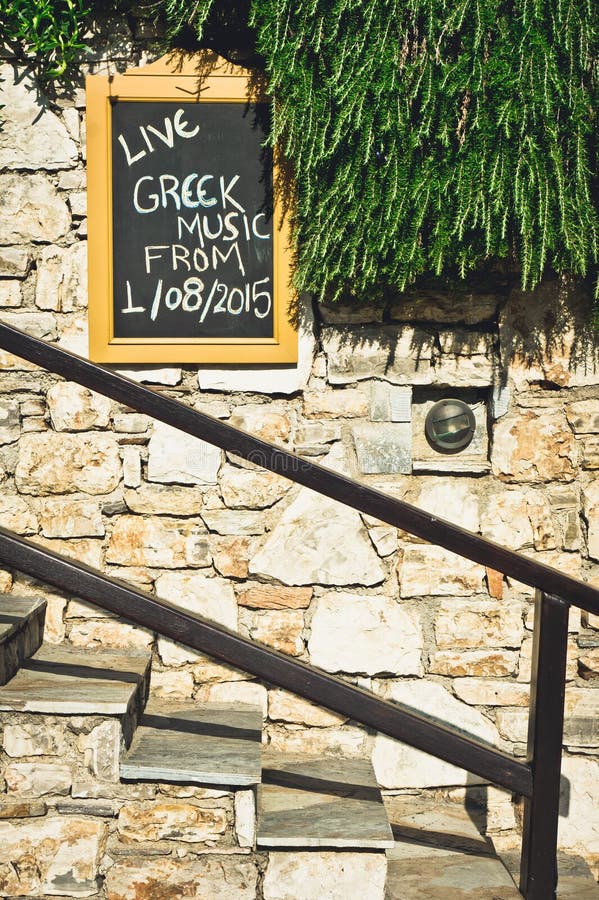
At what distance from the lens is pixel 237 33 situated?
2.65 m

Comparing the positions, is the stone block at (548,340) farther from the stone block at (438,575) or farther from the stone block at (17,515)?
the stone block at (17,515)

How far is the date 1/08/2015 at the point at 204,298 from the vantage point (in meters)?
2.74

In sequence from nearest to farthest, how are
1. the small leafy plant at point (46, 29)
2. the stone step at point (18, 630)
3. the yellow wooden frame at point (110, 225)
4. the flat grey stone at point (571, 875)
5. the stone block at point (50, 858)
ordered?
1. the stone block at point (50, 858)
2. the stone step at point (18, 630)
3. the flat grey stone at point (571, 875)
4. the small leafy plant at point (46, 29)
5. the yellow wooden frame at point (110, 225)

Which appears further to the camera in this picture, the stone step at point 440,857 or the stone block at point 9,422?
the stone block at point 9,422

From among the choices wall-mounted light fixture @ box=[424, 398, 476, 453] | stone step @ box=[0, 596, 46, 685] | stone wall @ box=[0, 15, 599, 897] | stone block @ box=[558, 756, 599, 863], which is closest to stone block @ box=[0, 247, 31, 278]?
stone wall @ box=[0, 15, 599, 897]

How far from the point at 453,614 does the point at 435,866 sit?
79 centimetres

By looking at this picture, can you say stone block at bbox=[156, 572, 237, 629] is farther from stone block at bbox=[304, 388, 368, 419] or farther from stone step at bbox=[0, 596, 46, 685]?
stone block at bbox=[304, 388, 368, 419]

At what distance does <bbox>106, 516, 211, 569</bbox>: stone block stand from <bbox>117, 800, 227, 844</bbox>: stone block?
92 centimetres

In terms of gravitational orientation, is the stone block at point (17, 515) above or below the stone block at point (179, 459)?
below

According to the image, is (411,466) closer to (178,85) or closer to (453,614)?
(453,614)

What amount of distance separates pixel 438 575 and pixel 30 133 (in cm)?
209

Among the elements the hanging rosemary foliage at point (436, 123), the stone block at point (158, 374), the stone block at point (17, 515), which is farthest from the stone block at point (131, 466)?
the hanging rosemary foliage at point (436, 123)

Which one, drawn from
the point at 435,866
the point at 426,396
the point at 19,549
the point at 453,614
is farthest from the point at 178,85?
the point at 435,866

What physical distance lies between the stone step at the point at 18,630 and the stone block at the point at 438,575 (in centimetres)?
123
